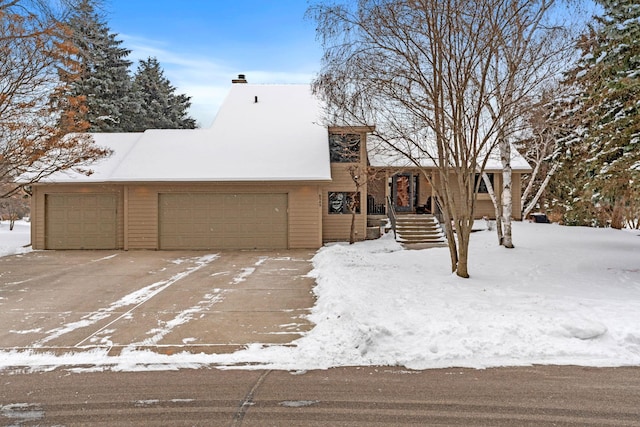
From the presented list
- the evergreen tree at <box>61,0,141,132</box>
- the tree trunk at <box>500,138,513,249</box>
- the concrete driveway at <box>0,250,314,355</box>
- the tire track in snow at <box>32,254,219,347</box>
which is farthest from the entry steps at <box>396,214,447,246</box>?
the evergreen tree at <box>61,0,141,132</box>

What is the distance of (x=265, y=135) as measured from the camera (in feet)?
55.0

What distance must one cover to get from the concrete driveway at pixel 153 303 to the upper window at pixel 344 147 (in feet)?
18.1

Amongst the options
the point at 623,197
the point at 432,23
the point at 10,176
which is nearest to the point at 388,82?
the point at 432,23

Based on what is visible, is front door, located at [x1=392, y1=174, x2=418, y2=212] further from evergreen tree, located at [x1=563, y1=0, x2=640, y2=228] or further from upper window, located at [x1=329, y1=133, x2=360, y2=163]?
evergreen tree, located at [x1=563, y1=0, x2=640, y2=228]

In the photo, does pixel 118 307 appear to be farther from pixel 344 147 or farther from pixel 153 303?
pixel 344 147

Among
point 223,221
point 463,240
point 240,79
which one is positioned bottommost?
point 463,240

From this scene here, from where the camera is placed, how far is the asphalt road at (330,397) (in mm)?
3246

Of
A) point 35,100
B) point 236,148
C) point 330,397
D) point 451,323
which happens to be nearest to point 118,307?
point 330,397

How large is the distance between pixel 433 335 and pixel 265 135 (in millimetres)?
13008

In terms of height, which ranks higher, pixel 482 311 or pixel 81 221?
pixel 81 221

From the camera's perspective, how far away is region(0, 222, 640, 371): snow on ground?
4.49 metres

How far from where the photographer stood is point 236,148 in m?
15.9

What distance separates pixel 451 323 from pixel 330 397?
2.39m

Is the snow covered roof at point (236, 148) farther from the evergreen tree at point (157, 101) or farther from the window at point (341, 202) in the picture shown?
the evergreen tree at point (157, 101)
